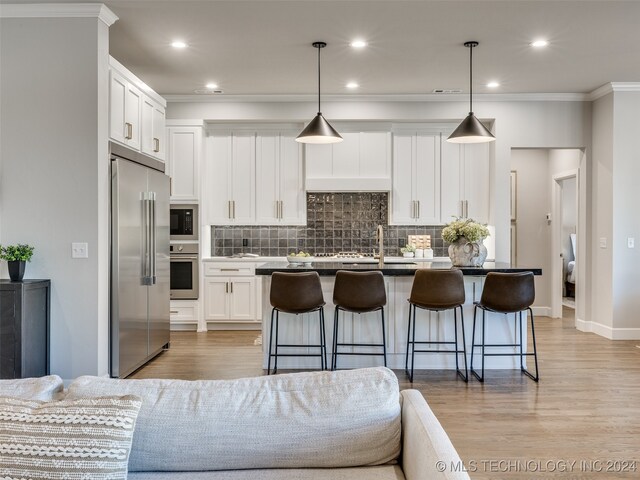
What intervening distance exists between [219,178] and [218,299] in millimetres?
1644

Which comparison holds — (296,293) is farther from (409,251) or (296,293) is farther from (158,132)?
(409,251)

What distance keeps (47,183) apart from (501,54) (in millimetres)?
4263

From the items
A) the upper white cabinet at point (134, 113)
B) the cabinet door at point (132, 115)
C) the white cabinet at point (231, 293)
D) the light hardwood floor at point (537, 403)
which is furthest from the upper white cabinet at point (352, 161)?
the cabinet door at point (132, 115)

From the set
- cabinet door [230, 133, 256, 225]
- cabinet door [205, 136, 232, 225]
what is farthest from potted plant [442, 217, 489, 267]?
cabinet door [205, 136, 232, 225]

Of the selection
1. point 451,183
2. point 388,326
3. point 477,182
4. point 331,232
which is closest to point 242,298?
point 331,232

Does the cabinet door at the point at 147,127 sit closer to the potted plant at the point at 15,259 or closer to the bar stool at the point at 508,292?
the potted plant at the point at 15,259

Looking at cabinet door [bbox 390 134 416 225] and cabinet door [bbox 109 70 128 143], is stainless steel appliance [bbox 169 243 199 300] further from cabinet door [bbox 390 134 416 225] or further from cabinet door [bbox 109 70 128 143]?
cabinet door [bbox 390 134 416 225]

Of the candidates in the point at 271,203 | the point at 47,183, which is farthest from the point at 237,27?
the point at 271,203

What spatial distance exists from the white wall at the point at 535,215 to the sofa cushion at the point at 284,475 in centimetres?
655

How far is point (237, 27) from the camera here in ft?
13.7

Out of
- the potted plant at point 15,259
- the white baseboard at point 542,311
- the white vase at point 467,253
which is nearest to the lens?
the potted plant at point 15,259

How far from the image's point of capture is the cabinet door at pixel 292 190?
664 cm

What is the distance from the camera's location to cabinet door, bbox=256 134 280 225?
6645 mm

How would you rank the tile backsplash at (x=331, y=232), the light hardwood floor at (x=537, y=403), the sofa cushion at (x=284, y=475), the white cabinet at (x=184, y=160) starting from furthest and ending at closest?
the tile backsplash at (x=331, y=232) < the white cabinet at (x=184, y=160) < the light hardwood floor at (x=537, y=403) < the sofa cushion at (x=284, y=475)
